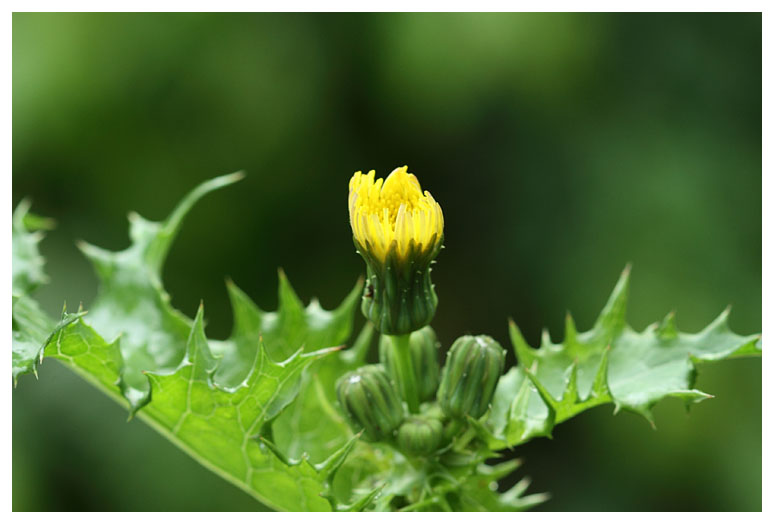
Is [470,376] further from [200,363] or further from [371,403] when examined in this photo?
[200,363]

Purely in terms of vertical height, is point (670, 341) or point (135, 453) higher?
point (670, 341)

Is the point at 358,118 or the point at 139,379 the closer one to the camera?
the point at 139,379

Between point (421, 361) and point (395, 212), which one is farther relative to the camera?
point (421, 361)

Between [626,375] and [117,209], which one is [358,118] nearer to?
[117,209]

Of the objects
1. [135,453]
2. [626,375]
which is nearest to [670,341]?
[626,375]

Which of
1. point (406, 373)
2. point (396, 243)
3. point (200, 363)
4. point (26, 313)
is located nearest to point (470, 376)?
point (406, 373)

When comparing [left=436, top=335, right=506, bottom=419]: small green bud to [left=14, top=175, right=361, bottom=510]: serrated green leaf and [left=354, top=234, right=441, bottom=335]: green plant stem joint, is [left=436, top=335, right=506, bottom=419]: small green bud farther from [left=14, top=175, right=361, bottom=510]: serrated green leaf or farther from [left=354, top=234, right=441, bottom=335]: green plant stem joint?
[left=14, top=175, right=361, bottom=510]: serrated green leaf
